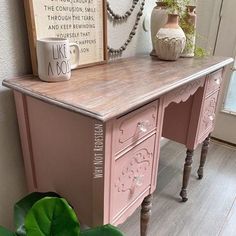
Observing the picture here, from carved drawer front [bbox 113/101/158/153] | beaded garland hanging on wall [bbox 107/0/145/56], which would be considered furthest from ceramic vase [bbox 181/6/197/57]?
carved drawer front [bbox 113/101/158/153]

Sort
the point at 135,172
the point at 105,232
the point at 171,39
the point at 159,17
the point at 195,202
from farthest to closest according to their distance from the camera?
the point at 195,202, the point at 159,17, the point at 171,39, the point at 135,172, the point at 105,232

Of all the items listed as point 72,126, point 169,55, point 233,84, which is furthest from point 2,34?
point 233,84

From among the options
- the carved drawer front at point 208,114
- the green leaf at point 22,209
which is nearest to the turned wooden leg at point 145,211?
the green leaf at point 22,209

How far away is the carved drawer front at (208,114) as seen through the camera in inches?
52.6

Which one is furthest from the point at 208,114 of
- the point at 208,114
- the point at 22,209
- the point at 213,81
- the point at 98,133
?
the point at 22,209

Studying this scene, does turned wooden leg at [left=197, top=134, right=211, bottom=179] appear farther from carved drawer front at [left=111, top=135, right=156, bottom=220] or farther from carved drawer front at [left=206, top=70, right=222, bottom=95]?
carved drawer front at [left=111, top=135, right=156, bottom=220]

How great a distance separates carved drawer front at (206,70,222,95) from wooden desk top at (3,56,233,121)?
0.14 metres

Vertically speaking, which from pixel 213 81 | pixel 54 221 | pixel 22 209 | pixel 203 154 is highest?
pixel 213 81

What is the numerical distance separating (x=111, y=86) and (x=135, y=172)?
300mm

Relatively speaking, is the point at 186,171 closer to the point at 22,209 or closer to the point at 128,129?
the point at 128,129

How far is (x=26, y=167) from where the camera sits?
2.99ft

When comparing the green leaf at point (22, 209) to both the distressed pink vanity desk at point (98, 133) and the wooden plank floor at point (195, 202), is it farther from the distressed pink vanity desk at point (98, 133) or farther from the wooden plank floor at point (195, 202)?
the wooden plank floor at point (195, 202)

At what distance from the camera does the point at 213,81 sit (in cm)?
130

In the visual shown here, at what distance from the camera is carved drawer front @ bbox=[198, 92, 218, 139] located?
4.38 feet
